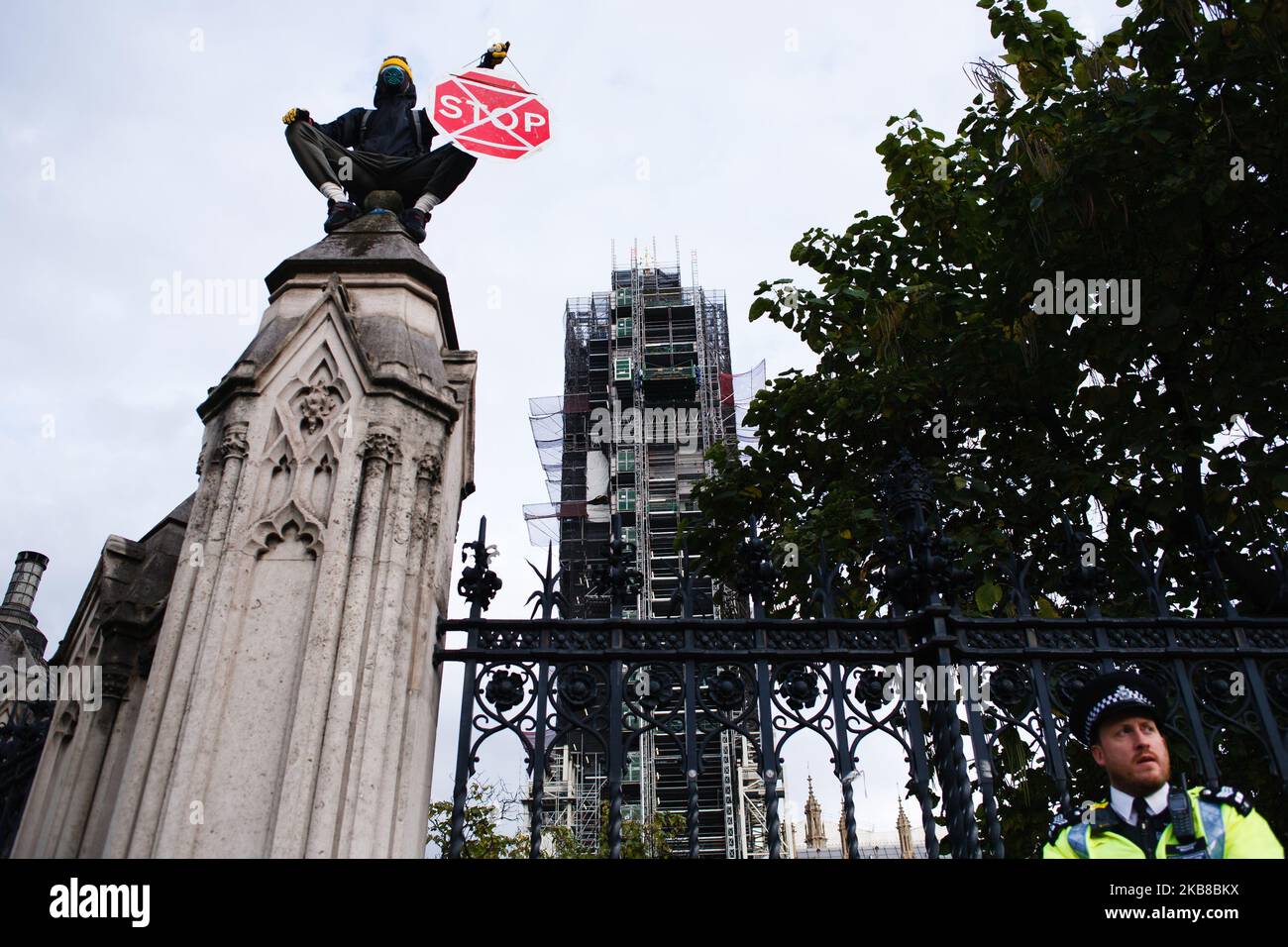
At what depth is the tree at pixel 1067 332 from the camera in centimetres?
690

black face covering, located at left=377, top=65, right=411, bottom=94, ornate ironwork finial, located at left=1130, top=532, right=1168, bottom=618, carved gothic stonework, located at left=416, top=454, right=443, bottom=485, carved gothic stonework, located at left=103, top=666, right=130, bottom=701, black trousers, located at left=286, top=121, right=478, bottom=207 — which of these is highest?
black face covering, located at left=377, top=65, right=411, bottom=94

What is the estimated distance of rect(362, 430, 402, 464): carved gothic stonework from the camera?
4780 mm

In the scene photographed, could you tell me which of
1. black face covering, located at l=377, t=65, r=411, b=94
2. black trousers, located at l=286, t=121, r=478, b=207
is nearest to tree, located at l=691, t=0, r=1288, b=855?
black trousers, located at l=286, t=121, r=478, b=207

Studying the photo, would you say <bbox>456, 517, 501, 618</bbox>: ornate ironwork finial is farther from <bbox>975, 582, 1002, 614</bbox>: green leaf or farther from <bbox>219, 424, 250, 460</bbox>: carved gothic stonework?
<bbox>975, 582, 1002, 614</bbox>: green leaf

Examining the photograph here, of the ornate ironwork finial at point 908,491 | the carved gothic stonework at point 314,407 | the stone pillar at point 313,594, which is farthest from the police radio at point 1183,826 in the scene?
the carved gothic stonework at point 314,407

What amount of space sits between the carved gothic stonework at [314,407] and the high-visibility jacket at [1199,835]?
3763mm

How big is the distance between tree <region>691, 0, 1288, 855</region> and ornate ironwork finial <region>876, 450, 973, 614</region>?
56 centimetres

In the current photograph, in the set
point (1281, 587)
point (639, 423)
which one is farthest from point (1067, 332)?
point (639, 423)

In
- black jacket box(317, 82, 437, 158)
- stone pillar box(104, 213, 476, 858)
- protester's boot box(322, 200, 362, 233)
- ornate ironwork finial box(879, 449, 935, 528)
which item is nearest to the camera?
stone pillar box(104, 213, 476, 858)

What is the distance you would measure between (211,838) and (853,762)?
2.69 meters

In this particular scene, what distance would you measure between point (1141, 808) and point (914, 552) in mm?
1521

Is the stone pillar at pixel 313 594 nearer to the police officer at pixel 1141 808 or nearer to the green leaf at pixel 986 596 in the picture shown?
the police officer at pixel 1141 808
